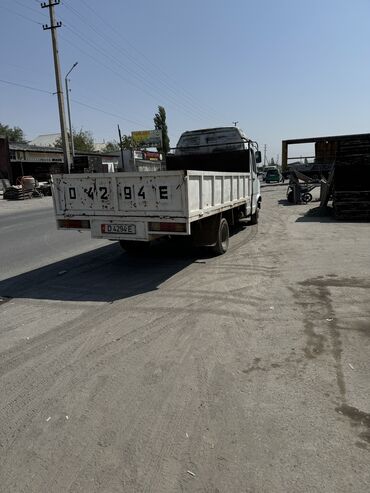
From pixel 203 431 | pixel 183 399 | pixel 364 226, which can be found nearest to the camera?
pixel 203 431

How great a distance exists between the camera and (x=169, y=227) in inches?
261

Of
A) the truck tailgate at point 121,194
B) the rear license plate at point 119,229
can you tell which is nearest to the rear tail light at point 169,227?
the truck tailgate at point 121,194

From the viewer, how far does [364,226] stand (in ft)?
41.5

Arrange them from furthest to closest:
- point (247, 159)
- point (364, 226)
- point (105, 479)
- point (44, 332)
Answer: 1. point (364, 226)
2. point (247, 159)
3. point (44, 332)
4. point (105, 479)

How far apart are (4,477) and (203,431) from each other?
4.28 ft

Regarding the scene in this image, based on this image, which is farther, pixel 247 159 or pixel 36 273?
pixel 247 159

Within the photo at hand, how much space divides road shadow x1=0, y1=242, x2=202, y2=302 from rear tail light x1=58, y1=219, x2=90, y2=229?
83cm

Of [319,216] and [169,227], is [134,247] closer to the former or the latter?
[169,227]

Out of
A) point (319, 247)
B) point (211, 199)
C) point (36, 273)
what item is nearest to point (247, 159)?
point (319, 247)

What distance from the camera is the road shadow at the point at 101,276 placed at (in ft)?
20.3

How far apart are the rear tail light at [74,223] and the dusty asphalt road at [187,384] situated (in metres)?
1.13

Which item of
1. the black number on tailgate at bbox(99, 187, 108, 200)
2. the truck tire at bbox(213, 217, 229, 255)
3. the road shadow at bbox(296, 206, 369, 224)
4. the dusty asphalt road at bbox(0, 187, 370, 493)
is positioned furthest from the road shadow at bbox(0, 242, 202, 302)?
the road shadow at bbox(296, 206, 369, 224)

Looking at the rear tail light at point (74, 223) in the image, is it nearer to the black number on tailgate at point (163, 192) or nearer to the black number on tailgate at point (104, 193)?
the black number on tailgate at point (104, 193)

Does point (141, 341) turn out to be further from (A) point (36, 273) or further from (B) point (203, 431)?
(A) point (36, 273)
